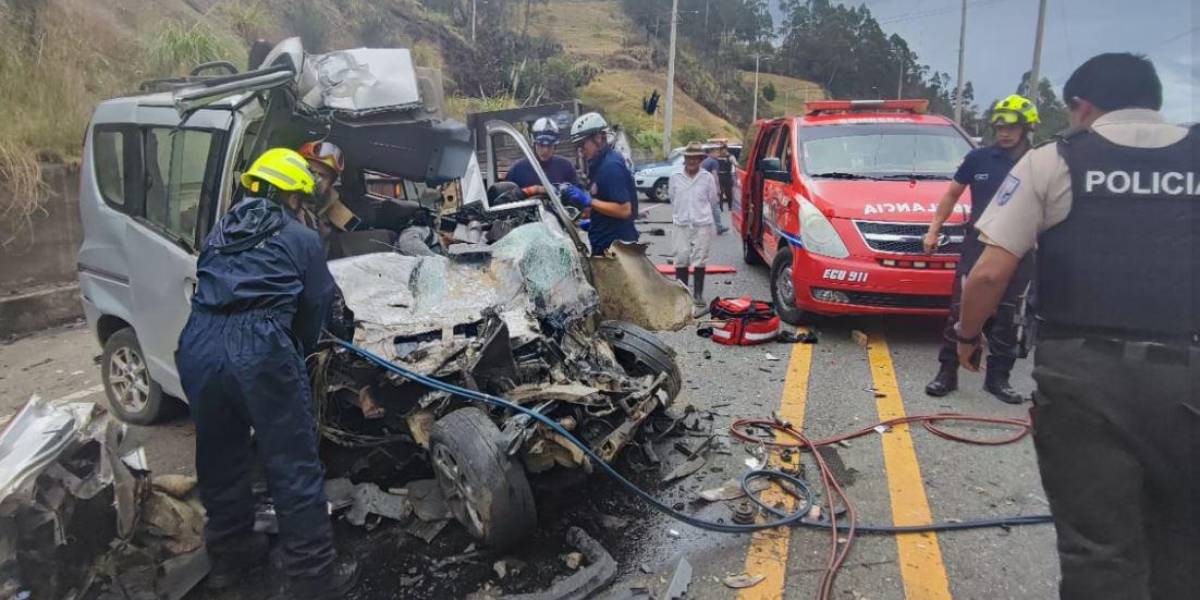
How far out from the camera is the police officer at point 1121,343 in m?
1.83

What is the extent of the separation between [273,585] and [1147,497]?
3.00 m

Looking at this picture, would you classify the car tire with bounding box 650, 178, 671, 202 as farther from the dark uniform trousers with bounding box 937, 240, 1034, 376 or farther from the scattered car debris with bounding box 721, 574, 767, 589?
the scattered car debris with bounding box 721, 574, 767, 589

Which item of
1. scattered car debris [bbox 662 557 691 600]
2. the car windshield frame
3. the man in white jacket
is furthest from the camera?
the man in white jacket

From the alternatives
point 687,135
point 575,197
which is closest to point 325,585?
point 575,197

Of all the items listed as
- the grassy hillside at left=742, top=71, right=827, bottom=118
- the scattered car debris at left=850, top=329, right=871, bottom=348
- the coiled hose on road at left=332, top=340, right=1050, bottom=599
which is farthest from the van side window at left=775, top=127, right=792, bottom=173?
the grassy hillside at left=742, top=71, right=827, bottom=118

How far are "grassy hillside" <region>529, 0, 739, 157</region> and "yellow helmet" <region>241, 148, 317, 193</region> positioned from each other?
31.9m

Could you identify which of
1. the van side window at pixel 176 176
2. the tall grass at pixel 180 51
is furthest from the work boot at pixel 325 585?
the tall grass at pixel 180 51

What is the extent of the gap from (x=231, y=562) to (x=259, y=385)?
0.83m

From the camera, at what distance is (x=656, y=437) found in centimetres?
414

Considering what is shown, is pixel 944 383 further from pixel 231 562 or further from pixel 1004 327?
pixel 231 562

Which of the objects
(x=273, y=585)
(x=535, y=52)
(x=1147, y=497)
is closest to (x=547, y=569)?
(x=273, y=585)

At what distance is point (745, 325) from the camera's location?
604 cm

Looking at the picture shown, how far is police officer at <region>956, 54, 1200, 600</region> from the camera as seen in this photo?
1.83 meters

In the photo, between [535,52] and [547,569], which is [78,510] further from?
[535,52]
